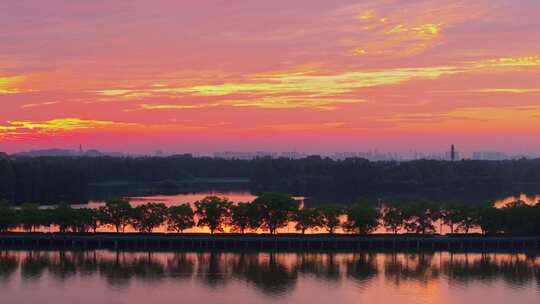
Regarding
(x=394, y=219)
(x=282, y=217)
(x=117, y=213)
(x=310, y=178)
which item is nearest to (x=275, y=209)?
(x=282, y=217)

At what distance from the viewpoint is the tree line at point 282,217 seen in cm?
3406

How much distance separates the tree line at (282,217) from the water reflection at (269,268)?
233 cm

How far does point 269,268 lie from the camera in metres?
29.5

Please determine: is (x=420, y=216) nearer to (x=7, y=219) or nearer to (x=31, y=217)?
(x=31, y=217)

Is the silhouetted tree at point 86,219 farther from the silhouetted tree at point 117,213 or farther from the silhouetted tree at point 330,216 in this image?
the silhouetted tree at point 330,216

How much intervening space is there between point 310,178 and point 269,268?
49.0 metres

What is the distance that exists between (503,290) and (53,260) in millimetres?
18762

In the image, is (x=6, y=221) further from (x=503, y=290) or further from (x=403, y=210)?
(x=503, y=290)

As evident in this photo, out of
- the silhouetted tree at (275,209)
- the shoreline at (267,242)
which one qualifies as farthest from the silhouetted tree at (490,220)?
the silhouetted tree at (275,209)

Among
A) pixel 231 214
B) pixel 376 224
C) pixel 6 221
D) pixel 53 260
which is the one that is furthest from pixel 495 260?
pixel 6 221

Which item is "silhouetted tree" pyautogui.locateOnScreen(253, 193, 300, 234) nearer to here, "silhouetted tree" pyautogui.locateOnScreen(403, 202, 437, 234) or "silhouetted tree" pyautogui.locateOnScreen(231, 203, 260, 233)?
"silhouetted tree" pyautogui.locateOnScreen(231, 203, 260, 233)

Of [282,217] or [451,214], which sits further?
[451,214]

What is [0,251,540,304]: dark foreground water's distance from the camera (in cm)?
2459

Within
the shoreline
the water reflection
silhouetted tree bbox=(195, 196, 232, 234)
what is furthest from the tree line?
the water reflection
